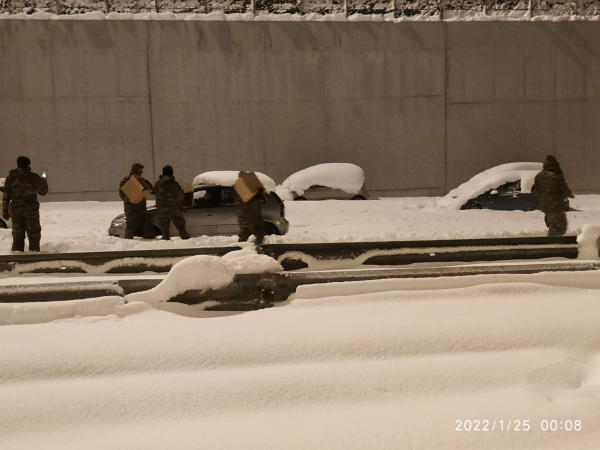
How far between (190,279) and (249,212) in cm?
501

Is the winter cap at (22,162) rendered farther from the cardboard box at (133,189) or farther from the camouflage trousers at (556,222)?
the camouflage trousers at (556,222)

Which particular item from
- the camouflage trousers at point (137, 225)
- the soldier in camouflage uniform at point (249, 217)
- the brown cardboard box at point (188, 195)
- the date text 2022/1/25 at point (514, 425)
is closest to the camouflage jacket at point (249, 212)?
the soldier in camouflage uniform at point (249, 217)

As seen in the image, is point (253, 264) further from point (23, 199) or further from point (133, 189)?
point (23, 199)

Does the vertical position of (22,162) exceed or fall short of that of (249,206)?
it exceeds it

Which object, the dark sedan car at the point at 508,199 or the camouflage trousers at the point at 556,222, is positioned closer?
the camouflage trousers at the point at 556,222

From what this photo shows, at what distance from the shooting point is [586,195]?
20.6 metres

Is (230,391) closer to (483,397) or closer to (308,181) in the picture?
(483,397)

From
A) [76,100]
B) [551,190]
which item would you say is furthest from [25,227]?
[76,100]

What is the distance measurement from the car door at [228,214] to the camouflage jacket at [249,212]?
1049mm

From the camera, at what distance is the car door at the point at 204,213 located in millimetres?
10992

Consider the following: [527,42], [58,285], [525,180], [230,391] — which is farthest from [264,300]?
[527,42]

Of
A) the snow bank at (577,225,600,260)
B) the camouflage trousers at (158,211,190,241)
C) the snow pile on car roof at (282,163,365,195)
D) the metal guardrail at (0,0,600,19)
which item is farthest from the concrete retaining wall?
the snow bank at (577,225,600,260)

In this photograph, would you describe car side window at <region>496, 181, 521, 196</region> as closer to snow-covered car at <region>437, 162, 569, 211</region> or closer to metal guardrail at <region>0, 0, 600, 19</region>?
snow-covered car at <region>437, 162, 569, 211</region>

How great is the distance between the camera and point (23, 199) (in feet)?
31.4
